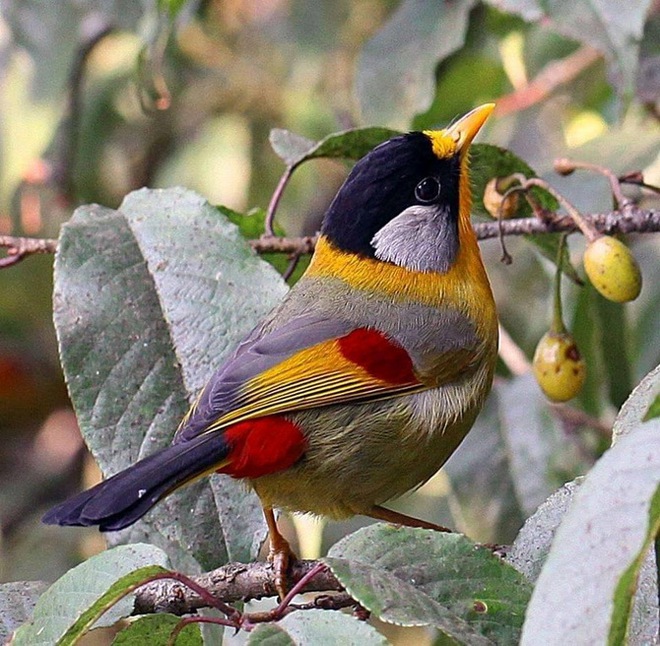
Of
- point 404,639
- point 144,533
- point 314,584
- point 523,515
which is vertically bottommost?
point 404,639

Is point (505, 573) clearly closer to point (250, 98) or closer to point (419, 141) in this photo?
point (419, 141)

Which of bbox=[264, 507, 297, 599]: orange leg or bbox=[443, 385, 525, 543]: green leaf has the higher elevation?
bbox=[264, 507, 297, 599]: orange leg

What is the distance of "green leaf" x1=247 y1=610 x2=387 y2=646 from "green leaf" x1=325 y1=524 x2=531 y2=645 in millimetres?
46

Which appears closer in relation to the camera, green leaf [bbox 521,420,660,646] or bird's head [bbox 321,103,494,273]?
green leaf [bbox 521,420,660,646]

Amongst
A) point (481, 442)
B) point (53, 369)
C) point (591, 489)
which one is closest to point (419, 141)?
point (481, 442)

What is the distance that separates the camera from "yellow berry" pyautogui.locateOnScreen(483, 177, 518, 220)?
8.10 feet

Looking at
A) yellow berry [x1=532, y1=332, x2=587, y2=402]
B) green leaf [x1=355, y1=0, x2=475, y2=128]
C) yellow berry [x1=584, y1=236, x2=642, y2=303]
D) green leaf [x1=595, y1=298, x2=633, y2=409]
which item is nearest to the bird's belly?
yellow berry [x1=532, y1=332, x2=587, y2=402]

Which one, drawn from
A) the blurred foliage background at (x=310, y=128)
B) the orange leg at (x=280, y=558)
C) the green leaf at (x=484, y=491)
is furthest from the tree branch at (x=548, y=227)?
the green leaf at (x=484, y=491)

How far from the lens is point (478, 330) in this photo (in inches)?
104

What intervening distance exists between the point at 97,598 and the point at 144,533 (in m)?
Result: 0.71

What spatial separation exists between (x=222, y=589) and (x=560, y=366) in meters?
0.83

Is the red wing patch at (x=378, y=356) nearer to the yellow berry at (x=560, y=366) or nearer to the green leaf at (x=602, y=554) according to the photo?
the yellow berry at (x=560, y=366)

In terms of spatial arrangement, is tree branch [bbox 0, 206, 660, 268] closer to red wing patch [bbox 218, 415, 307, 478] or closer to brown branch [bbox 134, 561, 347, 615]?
red wing patch [bbox 218, 415, 307, 478]

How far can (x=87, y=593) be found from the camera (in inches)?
63.2
